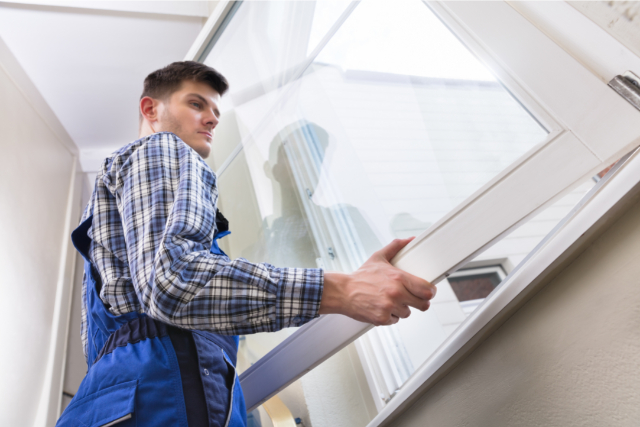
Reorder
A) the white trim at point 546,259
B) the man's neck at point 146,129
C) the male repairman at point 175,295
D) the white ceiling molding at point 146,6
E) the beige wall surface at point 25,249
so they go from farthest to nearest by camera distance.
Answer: the white ceiling molding at point 146,6 < the beige wall surface at point 25,249 < the man's neck at point 146,129 < the male repairman at point 175,295 < the white trim at point 546,259

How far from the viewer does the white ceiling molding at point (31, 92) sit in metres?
2.35

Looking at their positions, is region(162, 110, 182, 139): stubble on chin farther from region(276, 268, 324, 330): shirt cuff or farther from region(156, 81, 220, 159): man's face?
region(276, 268, 324, 330): shirt cuff

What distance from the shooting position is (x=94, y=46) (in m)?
2.59

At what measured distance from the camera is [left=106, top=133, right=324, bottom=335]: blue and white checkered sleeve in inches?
22.6

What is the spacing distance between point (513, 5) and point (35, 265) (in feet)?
8.39

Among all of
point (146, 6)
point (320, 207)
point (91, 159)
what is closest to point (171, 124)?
point (320, 207)

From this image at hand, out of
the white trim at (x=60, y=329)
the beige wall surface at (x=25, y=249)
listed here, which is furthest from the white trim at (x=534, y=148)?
the white trim at (x=60, y=329)

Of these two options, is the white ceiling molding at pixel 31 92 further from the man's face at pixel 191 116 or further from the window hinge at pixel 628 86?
the window hinge at pixel 628 86

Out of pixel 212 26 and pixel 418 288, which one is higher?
pixel 212 26

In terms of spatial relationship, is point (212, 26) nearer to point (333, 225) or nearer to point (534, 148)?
point (333, 225)

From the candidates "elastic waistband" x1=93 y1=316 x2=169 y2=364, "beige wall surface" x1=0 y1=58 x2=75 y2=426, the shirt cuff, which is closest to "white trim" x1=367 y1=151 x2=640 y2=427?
the shirt cuff

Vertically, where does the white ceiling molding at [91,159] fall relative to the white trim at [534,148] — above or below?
above

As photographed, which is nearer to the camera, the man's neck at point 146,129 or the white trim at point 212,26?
the man's neck at point 146,129

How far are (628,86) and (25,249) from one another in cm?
256
